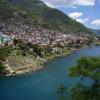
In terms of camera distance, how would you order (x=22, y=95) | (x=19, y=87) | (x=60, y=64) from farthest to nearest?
(x=60, y=64)
(x=19, y=87)
(x=22, y=95)

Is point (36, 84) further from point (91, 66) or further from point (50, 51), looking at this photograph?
point (50, 51)

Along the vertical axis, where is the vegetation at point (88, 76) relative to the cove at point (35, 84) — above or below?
above

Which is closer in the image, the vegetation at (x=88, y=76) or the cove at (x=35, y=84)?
the vegetation at (x=88, y=76)

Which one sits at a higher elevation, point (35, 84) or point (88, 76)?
point (88, 76)

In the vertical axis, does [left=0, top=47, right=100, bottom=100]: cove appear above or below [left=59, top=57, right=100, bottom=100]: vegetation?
below

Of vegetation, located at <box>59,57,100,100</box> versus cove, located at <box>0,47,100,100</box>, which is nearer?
vegetation, located at <box>59,57,100,100</box>

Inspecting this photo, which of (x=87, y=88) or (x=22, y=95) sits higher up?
(x=87, y=88)

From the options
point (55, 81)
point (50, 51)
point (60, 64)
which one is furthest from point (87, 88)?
point (50, 51)

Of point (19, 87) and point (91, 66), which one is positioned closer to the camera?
point (91, 66)

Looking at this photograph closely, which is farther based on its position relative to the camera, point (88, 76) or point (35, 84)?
point (35, 84)

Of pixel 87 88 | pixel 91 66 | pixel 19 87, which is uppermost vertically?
pixel 91 66

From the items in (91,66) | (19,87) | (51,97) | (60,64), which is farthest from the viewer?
(60,64)
